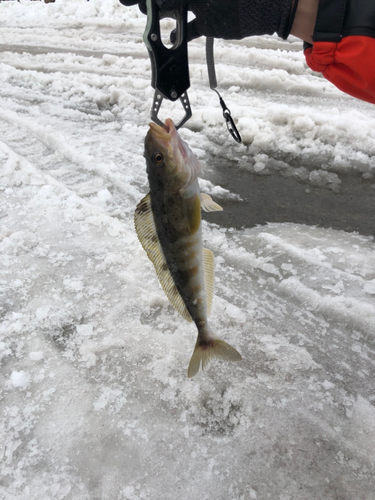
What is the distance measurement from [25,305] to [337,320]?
2.23 m

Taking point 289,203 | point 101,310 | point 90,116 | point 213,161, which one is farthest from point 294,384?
point 90,116

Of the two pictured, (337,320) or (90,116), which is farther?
(90,116)

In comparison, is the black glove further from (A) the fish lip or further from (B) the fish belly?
(B) the fish belly

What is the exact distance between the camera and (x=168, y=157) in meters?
1.41

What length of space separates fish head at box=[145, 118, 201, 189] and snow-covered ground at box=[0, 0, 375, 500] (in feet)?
4.32

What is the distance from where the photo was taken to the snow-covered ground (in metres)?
1.87

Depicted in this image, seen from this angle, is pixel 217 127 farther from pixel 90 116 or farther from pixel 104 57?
pixel 104 57

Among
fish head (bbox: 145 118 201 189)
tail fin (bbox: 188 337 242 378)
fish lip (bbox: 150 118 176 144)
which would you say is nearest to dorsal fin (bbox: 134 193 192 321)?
fish head (bbox: 145 118 201 189)

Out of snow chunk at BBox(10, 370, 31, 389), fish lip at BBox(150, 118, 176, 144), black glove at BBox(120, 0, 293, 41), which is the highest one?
black glove at BBox(120, 0, 293, 41)

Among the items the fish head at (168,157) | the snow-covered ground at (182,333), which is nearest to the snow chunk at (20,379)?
the snow-covered ground at (182,333)

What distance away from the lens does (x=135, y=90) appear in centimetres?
586

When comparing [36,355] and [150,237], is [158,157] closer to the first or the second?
[150,237]

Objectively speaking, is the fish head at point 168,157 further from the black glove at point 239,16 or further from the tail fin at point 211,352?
the tail fin at point 211,352

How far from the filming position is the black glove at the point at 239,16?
1.74 metres
